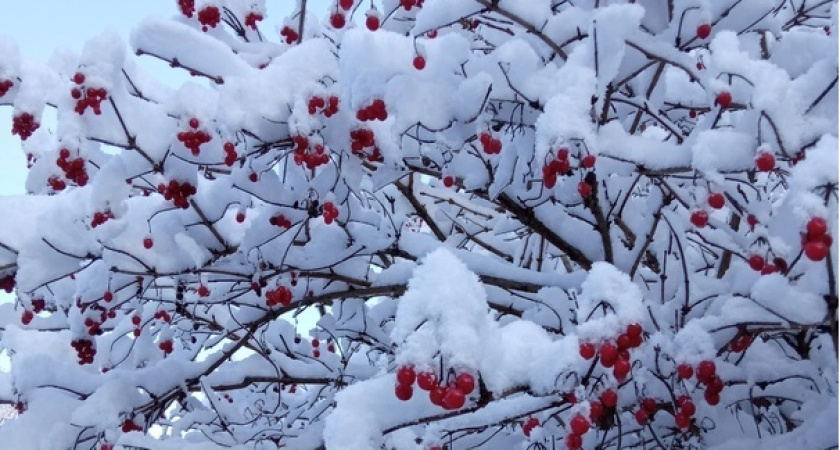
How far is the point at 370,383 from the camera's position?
2.18 m

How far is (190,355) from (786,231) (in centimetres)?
359

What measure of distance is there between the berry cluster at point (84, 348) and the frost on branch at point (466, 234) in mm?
18

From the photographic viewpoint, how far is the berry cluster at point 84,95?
3.13 meters

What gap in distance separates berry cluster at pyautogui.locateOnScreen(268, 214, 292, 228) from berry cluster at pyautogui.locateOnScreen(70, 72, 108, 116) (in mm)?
840

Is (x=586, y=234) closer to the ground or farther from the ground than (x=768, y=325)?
farther from the ground

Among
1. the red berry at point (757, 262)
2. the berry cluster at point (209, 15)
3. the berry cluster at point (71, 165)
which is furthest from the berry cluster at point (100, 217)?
the red berry at point (757, 262)

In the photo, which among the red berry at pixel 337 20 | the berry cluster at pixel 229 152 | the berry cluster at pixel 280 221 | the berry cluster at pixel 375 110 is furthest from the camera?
the red berry at pixel 337 20

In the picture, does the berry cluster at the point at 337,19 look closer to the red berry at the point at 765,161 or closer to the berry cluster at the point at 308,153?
the berry cluster at the point at 308,153

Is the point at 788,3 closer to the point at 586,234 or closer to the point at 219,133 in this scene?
the point at 586,234

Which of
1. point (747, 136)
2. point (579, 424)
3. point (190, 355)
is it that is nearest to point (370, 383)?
point (579, 424)

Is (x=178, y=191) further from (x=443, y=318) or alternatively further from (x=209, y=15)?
(x=443, y=318)

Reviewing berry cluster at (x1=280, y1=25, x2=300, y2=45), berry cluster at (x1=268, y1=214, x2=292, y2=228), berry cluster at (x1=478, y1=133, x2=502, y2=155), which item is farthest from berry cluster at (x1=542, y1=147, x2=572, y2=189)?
berry cluster at (x1=280, y1=25, x2=300, y2=45)

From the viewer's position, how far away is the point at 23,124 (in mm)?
3502

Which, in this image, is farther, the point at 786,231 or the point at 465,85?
the point at 465,85
